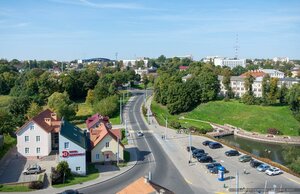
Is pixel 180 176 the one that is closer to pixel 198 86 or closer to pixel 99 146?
pixel 99 146

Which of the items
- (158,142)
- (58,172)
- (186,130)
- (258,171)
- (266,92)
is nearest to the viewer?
(58,172)

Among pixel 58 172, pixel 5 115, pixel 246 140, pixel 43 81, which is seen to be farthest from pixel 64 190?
pixel 43 81

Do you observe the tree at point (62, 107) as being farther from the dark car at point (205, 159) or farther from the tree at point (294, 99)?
the tree at point (294, 99)

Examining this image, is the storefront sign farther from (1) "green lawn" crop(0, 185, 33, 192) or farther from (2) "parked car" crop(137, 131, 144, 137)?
(2) "parked car" crop(137, 131, 144, 137)

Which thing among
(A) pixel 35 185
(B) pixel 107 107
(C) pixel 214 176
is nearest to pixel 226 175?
(C) pixel 214 176

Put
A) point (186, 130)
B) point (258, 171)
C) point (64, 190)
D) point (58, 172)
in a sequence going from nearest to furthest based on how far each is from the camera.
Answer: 1. point (64, 190)
2. point (58, 172)
3. point (258, 171)
4. point (186, 130)

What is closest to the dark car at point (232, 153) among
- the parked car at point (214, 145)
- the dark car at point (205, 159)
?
the parked car at point (214, 145)

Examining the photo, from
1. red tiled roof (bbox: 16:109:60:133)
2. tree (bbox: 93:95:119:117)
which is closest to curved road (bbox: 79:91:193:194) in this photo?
red tiled roof (bbox: 16:109:60:133)

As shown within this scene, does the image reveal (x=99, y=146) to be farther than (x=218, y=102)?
No

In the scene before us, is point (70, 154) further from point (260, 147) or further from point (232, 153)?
point (260, 147)
